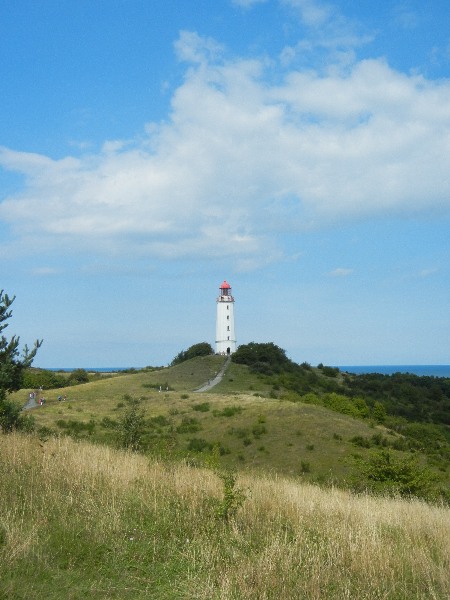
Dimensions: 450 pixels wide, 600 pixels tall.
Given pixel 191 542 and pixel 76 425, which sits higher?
pixel 191 542

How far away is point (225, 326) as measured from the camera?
8600cm

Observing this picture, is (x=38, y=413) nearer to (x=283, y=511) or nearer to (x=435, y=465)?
(x=435, y=465)

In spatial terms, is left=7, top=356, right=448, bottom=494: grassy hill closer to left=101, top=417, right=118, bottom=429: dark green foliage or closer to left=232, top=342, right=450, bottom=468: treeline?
left=101, top=417, right=118, bottom=429: dark green foliage

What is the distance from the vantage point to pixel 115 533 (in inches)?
252

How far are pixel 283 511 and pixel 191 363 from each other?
68850 mm

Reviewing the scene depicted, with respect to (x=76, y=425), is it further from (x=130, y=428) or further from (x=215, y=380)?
(x=215, y=380)

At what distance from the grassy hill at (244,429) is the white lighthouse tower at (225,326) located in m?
33.4

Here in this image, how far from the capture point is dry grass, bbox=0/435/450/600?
5242 mm

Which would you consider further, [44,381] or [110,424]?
[44,381]

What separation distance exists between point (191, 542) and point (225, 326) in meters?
79.6

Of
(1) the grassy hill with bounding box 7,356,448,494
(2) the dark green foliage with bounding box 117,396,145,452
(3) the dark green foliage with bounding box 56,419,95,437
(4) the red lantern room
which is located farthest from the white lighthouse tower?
(2) the dark green foliage with bounding box 117,396,145,452

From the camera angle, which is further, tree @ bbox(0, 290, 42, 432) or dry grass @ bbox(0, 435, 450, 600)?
tree @ bbox(0, 290, 42, 432)

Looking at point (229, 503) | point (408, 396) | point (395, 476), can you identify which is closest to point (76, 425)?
point (395, 476)

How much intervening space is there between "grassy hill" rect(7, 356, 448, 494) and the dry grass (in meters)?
10.5
